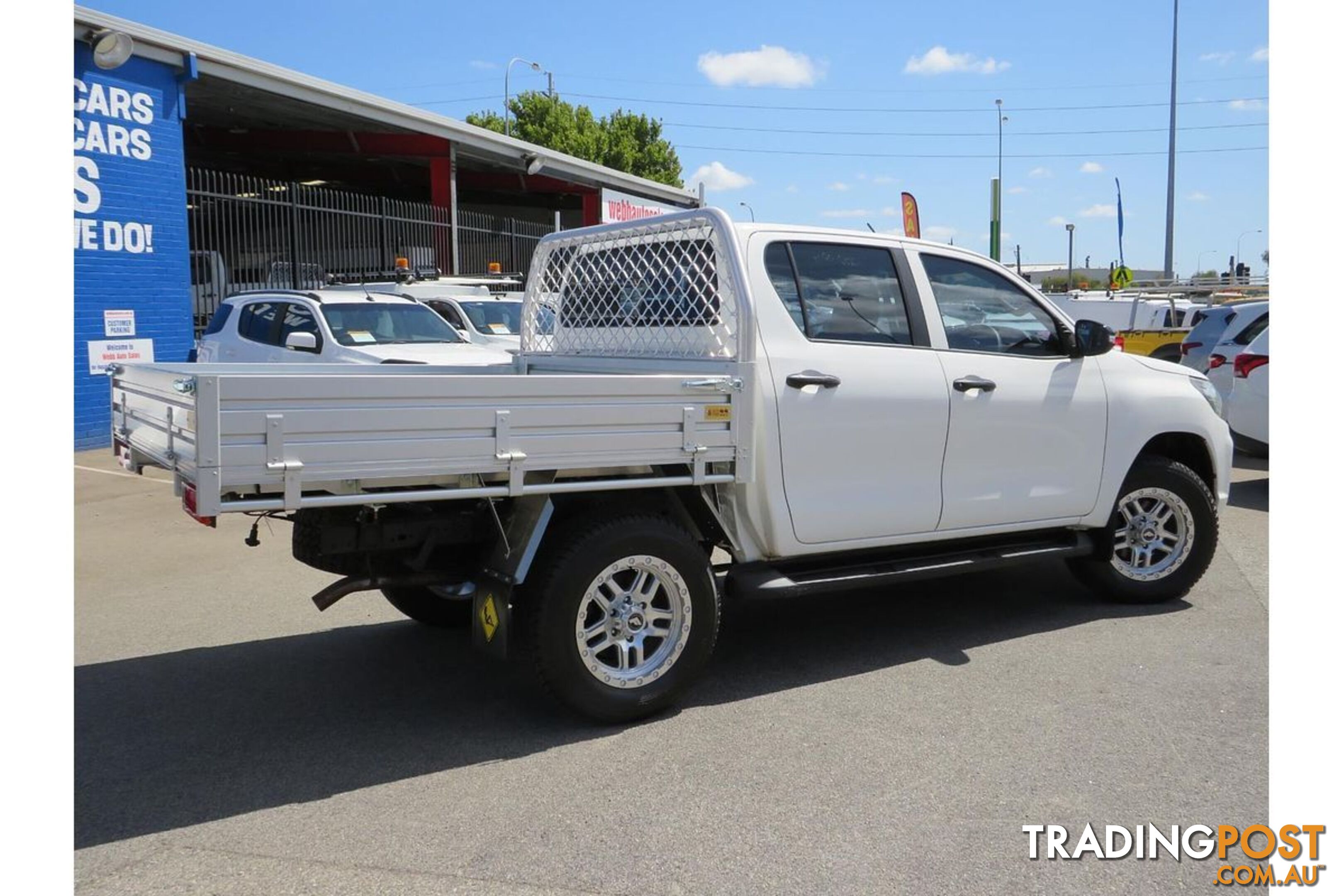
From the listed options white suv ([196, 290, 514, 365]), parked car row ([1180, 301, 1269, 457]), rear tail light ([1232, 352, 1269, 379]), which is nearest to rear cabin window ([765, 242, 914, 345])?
Answer: parked car row ([1180, 301, 1269, 457])

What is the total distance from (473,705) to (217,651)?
169cm

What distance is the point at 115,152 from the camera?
43.4 feet

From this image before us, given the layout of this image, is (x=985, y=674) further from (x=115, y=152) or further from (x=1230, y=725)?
(x=115, y=152)

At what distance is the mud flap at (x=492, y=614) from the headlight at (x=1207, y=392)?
4296 mm

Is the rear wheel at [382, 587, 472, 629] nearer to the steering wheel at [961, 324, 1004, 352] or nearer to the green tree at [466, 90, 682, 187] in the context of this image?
the steering wheel at [961, 324, 1004, 352]

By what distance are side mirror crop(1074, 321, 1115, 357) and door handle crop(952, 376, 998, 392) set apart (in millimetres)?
672

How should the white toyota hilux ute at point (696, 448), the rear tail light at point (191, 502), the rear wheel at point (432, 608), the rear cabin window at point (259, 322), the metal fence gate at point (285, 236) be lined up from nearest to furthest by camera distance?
1. the rear tail light at point (191, 502)
2. the white toyota hilux ute at point (696, 448)
3. the rear wheel at point (432, 608)
4. the rear cabin window at point (259, 322)
5. the metal fence gate at point (285, 236)

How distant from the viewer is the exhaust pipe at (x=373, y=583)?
4.46 meters

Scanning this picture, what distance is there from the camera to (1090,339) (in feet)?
19.5

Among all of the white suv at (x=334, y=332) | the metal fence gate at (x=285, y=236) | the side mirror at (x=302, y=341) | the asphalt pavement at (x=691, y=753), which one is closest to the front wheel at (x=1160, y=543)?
the asphalt pavement at (x=691, y=753)

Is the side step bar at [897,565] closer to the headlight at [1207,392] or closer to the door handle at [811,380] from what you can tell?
the door handle at [811,380]

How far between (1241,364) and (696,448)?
27.9 ft

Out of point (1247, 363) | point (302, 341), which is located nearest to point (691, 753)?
point (302, 341)

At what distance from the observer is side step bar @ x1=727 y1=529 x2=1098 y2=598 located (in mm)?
5012
